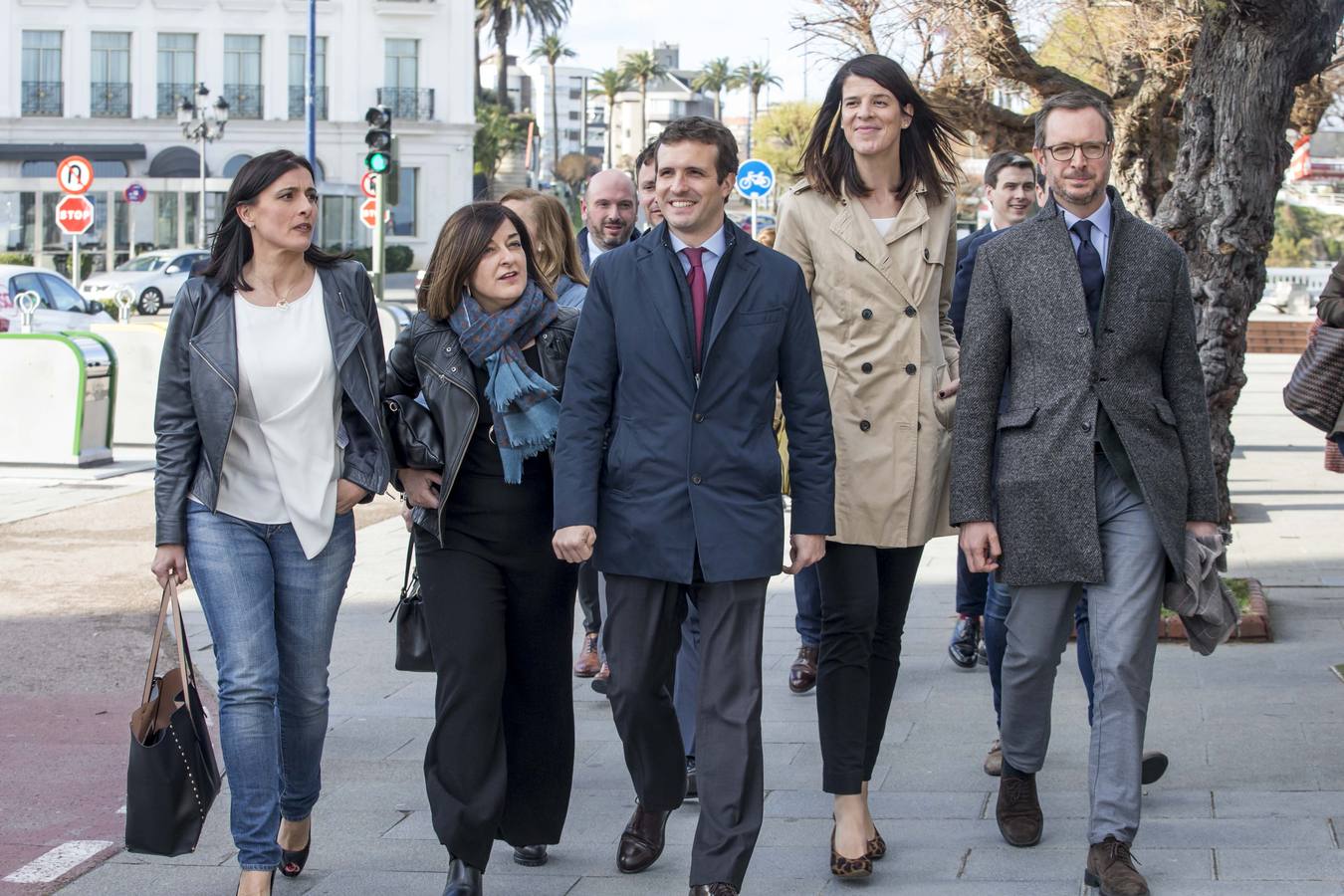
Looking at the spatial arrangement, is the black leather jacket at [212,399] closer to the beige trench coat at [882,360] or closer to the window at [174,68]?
the beige trench coat at [882,360]

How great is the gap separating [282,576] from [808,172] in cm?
185

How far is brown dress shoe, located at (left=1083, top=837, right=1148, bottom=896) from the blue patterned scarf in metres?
1.73

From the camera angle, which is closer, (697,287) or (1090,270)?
(697,287)

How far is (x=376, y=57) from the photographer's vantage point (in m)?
59.2

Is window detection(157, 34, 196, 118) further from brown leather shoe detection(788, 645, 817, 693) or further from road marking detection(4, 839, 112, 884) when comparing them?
road marking detection(4, 839, 112, 884)

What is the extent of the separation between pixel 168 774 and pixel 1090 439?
2.47m

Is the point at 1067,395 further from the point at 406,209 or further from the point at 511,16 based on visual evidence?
the point at 511,16

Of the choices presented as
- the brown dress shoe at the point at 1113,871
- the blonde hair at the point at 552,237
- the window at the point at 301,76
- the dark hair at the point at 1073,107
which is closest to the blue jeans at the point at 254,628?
the blonde hair at the point at 552,237

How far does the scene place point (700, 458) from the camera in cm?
423

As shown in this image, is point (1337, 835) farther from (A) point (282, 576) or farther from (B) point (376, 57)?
(B) point (376, 57)

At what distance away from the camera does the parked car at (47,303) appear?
23.2 meters

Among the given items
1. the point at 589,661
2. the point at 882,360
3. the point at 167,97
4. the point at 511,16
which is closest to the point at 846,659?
the point at 882,360

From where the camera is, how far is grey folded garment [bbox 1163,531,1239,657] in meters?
4.46

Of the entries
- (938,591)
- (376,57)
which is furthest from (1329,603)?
(376,57)
